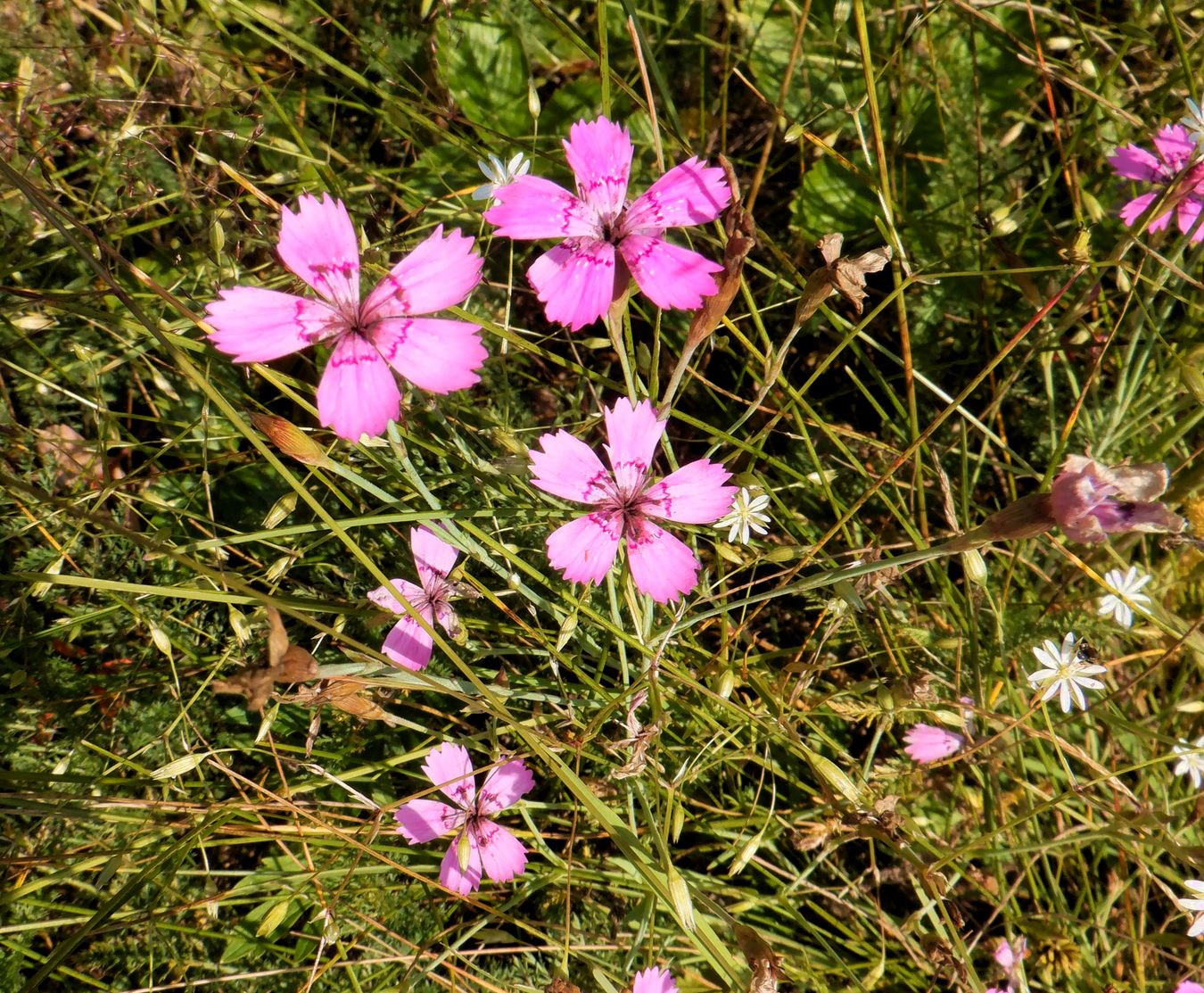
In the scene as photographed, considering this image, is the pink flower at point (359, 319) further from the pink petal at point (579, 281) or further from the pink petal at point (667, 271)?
the pink petal at point (667, 271)

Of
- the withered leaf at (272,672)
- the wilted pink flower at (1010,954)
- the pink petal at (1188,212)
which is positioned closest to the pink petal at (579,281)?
the withered leaf at (272,672)

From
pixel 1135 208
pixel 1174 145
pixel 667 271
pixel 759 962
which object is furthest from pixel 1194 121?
pixel 759 962

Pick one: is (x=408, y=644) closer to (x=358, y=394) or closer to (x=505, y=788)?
(x=505, y=788)

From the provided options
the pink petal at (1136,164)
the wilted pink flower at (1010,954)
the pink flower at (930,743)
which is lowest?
the wilted pink flower at (1010,954)

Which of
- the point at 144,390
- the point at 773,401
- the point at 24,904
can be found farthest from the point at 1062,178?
the point at 24,904

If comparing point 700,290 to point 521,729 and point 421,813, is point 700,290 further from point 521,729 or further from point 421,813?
point 421,813

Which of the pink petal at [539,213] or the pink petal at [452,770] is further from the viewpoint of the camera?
the pink petal at [452,770]
